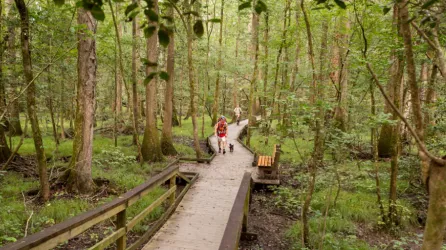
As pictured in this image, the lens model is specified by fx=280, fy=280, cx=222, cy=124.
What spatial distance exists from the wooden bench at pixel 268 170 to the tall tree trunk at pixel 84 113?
5453 millimetres

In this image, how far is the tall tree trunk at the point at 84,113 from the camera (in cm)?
799

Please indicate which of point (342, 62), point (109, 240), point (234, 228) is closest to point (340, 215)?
point (342, 62)

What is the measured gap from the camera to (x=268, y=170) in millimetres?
9789

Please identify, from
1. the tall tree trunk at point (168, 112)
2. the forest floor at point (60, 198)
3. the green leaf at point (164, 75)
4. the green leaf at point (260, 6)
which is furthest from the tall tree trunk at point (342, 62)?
the tall tree trunk at point (168, 112)

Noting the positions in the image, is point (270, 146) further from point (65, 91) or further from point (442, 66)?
point (442, 66)

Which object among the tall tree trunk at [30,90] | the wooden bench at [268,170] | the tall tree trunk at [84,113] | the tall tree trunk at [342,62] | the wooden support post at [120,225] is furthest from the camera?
the wooden bench at [268,170]

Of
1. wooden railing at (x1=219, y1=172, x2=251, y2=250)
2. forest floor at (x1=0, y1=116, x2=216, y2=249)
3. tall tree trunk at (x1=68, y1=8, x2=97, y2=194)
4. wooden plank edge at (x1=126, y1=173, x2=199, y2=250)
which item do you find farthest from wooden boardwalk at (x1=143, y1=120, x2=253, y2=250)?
tall tree trunk at (x1=68, y1=8, x2=97, y2=194)

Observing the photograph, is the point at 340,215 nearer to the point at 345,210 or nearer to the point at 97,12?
the point at 345,210

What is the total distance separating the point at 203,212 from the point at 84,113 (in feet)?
15.5

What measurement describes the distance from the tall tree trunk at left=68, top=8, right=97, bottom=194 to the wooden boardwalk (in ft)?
10.9

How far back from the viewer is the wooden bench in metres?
9.56

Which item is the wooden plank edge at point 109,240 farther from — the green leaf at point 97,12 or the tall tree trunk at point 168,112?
the tall tree trunk at point 168,112

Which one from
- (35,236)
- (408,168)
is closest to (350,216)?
(408,168)

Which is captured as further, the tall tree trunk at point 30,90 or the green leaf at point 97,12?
the tall tree trunk at point 30,90
